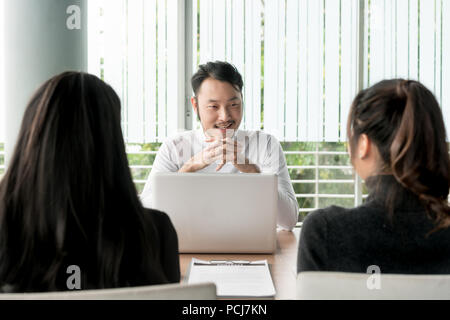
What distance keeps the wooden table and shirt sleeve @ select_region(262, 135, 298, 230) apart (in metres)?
0.12

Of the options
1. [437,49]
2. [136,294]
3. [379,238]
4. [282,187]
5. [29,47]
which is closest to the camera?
[136,294]

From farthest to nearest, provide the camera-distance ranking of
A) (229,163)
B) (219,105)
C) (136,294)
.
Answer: (229,163) → (219,105) → (136,294)

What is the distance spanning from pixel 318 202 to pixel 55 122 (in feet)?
13.1

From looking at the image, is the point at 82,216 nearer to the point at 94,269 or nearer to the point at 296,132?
the point at 94,269

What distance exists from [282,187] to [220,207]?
0.79 meters

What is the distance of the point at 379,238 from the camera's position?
0.99 m

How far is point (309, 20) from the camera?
3.94m

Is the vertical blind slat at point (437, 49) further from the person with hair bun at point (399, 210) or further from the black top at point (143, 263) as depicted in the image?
the black top at point (143, 263)

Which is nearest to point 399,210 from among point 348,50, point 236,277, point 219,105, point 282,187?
point 236,277

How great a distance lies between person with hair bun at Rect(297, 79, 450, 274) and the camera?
0.99 meters

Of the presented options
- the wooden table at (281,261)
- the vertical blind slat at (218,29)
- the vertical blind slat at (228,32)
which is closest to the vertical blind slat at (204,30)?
the vertical blind slat at (218,29)

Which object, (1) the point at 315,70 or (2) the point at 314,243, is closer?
(2) the point at 314,243

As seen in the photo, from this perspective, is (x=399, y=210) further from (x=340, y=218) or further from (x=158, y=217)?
(x=158, y=217)
